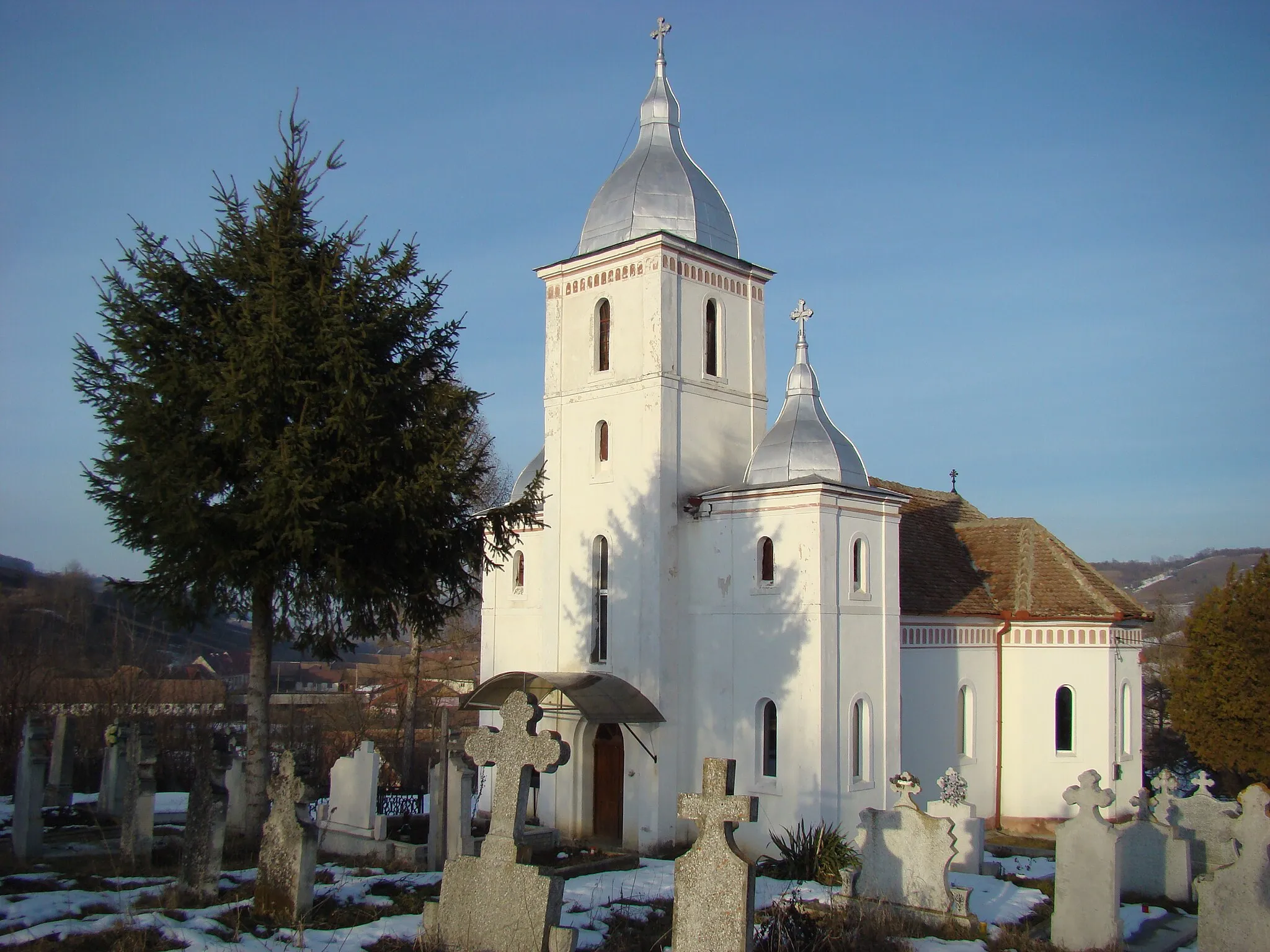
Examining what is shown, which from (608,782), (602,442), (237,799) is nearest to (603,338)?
(602,442)

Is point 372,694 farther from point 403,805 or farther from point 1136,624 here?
point 1136,624

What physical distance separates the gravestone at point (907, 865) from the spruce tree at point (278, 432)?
21.5 ft

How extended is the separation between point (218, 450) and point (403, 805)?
10276 millimetres

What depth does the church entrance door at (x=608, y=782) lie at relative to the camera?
2081cm

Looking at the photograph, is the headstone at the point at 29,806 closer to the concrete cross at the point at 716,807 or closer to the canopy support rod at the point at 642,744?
the canopy support rod at the point at 642,744

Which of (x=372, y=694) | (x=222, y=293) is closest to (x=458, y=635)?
(x=372, y=694)

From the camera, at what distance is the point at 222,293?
14.4 metres

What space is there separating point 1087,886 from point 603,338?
13.6 metres

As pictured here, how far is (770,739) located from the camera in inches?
775

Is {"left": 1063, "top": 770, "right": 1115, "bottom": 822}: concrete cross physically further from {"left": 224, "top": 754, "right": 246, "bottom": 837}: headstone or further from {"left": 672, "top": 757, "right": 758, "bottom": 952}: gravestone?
{"left": 224, "top": 754, "right": 246, "bottom": 837}: headstone

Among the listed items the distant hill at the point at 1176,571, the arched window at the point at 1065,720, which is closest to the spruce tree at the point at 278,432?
the arched window at the point at 1065,720

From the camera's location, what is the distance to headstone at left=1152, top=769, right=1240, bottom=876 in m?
16.8

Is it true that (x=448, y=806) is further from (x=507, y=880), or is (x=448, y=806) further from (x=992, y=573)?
(x=992, y=573)

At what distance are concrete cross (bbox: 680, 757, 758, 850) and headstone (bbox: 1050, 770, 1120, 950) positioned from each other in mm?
5090
